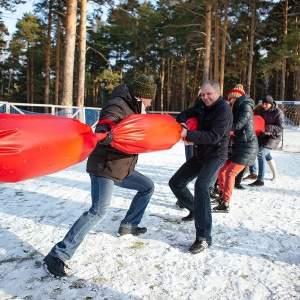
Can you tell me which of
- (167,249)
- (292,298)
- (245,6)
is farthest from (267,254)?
(245,6)

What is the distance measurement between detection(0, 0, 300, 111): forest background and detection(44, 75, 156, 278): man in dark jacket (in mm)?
8184

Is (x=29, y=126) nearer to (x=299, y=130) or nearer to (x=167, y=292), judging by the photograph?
(x=167, y=292)

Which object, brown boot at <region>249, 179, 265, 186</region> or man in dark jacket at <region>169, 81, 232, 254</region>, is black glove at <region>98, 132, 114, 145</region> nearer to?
man in dark jacket at <region>169, 81, 232, 254</region>

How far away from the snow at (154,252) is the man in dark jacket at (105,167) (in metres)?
0.21

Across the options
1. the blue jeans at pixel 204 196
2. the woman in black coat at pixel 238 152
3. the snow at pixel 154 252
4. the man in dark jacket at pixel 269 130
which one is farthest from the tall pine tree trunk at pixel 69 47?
the blue jeans at pixel 204 196

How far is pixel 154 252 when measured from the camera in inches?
125

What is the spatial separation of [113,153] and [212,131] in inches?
42.3

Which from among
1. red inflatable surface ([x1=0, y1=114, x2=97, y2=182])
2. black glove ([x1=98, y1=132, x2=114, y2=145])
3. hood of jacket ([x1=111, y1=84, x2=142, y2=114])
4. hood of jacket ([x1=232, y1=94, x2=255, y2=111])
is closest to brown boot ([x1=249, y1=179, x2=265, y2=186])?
hood of jacket ([x1=232, y1=94, x2=255, y2=111])

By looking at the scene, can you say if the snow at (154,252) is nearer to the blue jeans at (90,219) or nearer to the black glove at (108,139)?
the blue jeans at (90,219)

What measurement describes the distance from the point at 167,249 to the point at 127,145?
1287mm

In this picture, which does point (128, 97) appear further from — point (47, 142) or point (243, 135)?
point (243, 135)

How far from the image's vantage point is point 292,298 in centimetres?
242

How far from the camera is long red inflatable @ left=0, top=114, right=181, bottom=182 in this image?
79.4 inches

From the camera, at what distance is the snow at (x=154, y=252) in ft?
8.20
